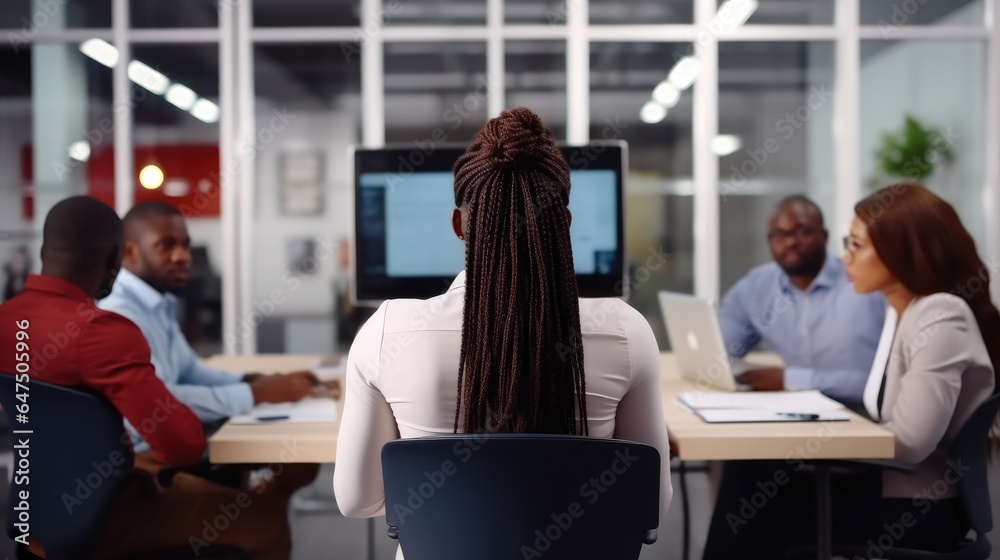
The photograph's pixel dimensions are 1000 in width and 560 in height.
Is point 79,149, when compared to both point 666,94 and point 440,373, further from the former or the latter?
point 440,373

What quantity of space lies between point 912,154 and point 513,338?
4.38 meters

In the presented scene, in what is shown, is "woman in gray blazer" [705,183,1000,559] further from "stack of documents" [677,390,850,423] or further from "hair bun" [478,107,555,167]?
"hair bun" [478,107,555,167]

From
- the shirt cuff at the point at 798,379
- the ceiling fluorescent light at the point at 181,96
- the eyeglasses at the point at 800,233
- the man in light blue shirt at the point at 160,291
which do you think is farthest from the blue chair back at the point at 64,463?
the ceiling fluorescent light at the point at 181,96

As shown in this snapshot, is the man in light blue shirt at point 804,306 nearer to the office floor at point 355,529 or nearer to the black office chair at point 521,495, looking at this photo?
the office floor at point 355,529

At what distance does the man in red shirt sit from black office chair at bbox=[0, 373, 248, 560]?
0.15 ft

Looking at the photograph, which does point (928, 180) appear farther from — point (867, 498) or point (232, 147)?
point (232, 147)

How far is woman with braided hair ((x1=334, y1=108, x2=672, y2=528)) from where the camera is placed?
4.16 ft

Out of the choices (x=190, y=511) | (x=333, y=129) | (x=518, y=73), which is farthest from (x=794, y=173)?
(x=190, y=511)

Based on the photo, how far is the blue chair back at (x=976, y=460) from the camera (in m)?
1.89

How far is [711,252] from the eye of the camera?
470cm

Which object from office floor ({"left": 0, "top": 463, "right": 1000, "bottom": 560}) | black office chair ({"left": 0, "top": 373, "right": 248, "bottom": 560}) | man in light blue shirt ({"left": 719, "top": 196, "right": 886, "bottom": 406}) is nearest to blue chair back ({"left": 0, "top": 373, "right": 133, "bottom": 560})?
black office chair ({"left": 0, "top": 373, "right": 248, "bottom": 560})

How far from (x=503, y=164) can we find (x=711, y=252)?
359 centimetres

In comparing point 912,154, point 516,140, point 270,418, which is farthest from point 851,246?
point 912,154

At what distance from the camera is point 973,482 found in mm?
1973
